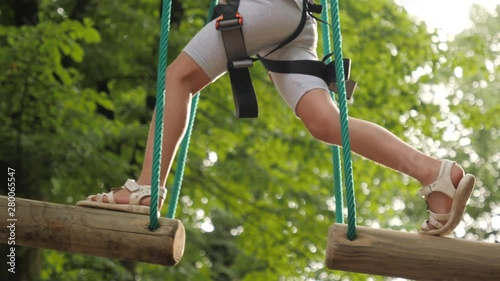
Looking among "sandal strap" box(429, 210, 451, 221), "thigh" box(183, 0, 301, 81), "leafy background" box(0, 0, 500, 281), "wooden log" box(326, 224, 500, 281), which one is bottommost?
"leafy background" box(0, 0, 500, 281)

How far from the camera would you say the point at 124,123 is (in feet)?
25.5

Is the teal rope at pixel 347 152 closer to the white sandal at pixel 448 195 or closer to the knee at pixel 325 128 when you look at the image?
the knee at pixel 325 128

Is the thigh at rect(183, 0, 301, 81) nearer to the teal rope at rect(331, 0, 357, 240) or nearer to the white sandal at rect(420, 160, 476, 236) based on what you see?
the teal rope at rect(331, 0, 357, 240)

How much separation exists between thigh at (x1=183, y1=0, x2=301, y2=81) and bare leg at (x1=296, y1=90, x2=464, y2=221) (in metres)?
0.32

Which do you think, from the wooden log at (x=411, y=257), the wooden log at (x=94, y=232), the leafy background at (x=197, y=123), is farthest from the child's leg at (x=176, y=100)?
the leafy background at (x=197, y=123)

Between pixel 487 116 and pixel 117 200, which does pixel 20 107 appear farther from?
pixel 487 116

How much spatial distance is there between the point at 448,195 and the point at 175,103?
98 cm

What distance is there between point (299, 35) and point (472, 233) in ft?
50.5

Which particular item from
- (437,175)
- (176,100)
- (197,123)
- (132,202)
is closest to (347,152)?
(437,175)

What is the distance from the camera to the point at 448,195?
9.51ft

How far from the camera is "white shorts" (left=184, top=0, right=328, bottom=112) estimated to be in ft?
10.1

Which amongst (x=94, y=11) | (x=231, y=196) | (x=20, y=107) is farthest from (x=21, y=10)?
(x=231, y=196)

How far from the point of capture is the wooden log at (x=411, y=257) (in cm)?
283

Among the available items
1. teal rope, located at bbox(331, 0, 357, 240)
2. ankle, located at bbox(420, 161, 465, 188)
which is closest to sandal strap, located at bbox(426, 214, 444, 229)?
ankle, located at bbox(420, 161, 465, 188)
